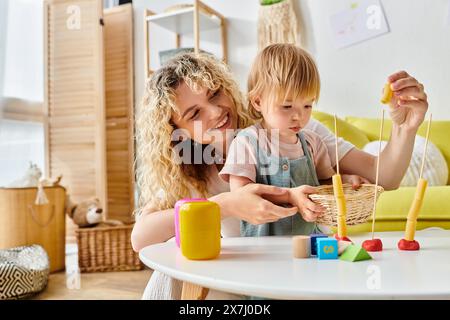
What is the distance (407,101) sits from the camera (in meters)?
0.89

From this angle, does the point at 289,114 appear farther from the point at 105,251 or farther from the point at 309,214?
the point at 105,251

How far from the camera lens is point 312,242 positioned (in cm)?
70

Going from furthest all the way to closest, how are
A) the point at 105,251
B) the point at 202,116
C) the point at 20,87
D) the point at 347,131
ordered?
the point at 20,87 < the point at 105,251 < the point at 347,131 < the point at 202,116

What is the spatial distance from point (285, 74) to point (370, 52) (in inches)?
80.6

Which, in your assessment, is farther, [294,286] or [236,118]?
[236,118]

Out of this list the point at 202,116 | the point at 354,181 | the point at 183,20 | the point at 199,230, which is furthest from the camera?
the point at 183,20

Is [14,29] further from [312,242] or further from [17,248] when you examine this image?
A: [312,242]

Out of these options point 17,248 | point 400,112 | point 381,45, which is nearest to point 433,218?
point 400,112

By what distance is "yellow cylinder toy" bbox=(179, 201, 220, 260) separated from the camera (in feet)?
2.28

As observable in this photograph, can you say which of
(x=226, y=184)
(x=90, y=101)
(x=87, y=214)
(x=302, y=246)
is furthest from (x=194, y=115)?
(x=90, y=101)

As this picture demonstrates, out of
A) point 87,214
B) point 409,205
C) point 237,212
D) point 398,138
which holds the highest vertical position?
point 398,138

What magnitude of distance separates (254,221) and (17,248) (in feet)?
6.56

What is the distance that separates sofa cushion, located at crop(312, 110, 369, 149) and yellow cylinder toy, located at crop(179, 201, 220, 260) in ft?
5.21

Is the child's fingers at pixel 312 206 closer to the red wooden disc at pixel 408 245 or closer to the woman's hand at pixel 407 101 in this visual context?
the red wooden disc at pixel 408 245
